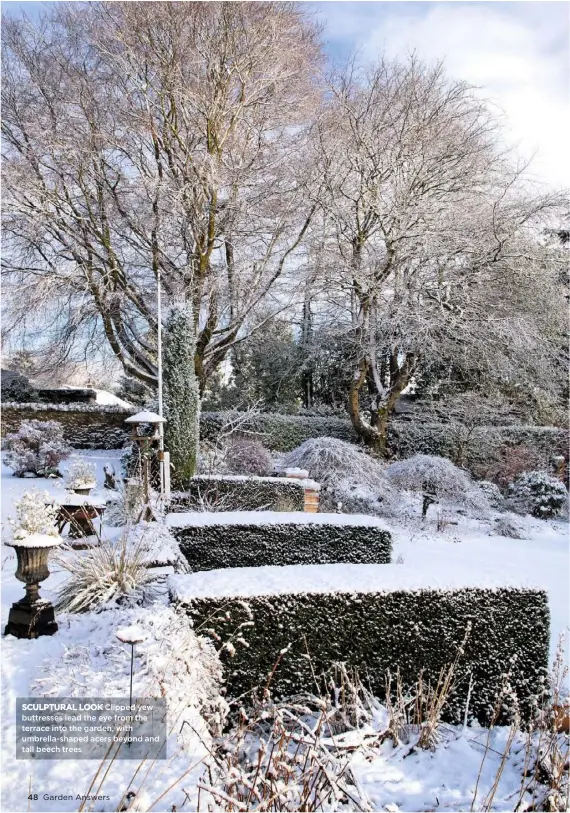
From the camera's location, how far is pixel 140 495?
5777 millimetres

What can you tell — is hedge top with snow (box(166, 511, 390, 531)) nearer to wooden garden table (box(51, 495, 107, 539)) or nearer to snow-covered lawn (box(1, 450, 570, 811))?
wooden garden table (box(51, 495, 107, 539))

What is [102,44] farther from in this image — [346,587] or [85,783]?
[85,783]

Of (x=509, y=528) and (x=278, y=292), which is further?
(x=278, y=292)

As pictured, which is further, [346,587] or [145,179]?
[145,179]

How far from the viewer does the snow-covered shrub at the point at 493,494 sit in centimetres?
927

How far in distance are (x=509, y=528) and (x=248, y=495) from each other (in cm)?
396

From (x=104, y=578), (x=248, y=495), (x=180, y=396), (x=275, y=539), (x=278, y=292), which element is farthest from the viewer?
(x=278, y=292)

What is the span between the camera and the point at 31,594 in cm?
292

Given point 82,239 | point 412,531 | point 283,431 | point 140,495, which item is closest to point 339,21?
point 140,495

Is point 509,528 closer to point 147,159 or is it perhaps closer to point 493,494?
point 493,494

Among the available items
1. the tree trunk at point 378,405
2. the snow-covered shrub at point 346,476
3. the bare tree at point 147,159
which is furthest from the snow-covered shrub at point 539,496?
the bare tree at point 147,159

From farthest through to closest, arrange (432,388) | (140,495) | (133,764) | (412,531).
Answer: (432,388)
(412,531)
(140,495)
(133,764)

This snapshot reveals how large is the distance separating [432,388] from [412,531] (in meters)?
6.14

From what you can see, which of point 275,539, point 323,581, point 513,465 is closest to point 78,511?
point 275,539
